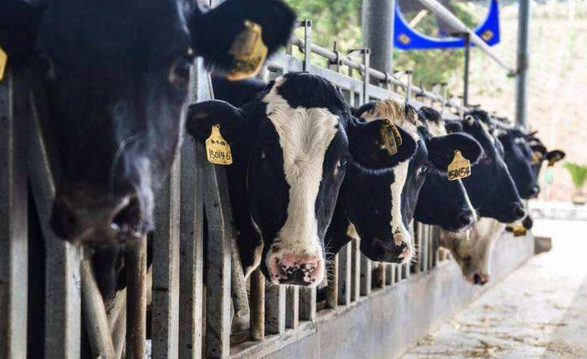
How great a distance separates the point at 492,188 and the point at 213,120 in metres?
3.31

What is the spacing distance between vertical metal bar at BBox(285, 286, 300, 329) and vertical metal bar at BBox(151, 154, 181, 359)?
112cm

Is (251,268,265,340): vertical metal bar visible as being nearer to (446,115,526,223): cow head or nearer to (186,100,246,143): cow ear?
(186,100,246,143): cow ear

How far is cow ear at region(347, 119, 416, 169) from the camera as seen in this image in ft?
11.2

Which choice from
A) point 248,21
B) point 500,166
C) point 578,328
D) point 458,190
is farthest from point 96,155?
point 578,328

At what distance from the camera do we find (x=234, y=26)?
250 cm

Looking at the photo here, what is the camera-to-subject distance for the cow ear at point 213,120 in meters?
2.94

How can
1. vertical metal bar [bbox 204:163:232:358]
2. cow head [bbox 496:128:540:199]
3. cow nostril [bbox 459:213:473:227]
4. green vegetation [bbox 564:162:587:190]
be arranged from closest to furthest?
vertical metal bar [bbox 204:163:232:358], cow nostril [bbox 459:213:473:227], cow head [bbox 496:128:540:199], green vegetation [bbox 564:162:587:190]

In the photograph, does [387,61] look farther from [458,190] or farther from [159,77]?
[159,77]

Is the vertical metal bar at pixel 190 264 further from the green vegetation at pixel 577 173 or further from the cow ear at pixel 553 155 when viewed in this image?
the green vegetation at pixel 577 173

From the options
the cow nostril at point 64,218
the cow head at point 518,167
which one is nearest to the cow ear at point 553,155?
the cow head at point 518,167

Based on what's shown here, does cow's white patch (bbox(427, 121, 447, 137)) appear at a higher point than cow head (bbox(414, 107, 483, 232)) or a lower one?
higher

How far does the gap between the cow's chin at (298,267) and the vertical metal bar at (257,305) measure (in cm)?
67

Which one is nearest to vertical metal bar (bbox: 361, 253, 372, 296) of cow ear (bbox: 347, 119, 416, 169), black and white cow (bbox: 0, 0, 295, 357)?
cow ear (bbox: 347, 119, 416, 169)

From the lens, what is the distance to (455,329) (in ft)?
22.4
